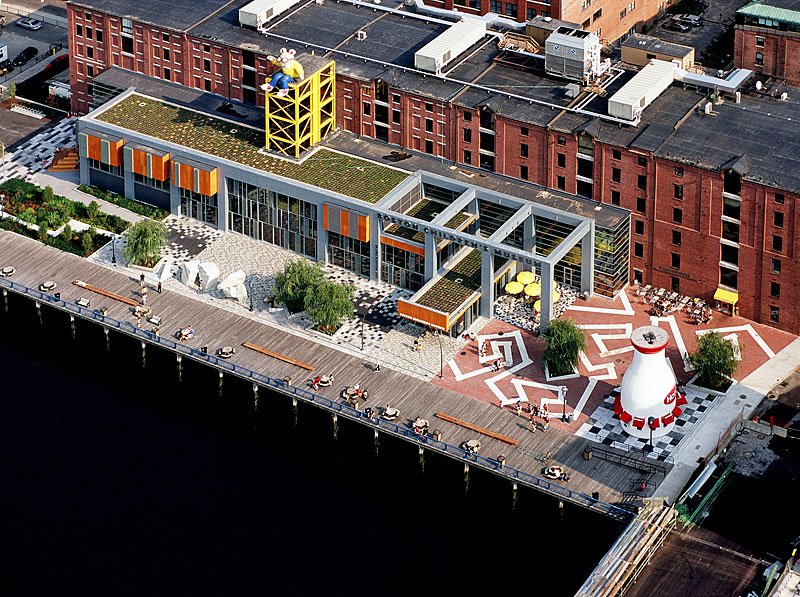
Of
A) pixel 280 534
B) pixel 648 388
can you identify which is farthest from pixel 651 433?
pixel 280 534

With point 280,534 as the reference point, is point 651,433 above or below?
above

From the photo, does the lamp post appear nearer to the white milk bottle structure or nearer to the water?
the white milk bottle structure

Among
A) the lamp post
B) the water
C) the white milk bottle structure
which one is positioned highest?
the white milk bottle structure

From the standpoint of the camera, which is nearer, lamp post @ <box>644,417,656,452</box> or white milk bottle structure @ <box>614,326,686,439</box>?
white milk bottle structure @ <box>614,326,686,439</box>

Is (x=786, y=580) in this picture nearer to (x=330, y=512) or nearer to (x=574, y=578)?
(x=574, y=578)

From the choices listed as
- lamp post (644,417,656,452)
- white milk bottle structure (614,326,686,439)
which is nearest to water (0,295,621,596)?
lamp post (644,417,656,452)

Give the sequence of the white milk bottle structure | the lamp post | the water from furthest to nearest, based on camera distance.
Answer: the lamp post < the white milk bottle structure < the water

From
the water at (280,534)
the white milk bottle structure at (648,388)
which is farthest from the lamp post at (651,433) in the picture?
the water at (280,534)

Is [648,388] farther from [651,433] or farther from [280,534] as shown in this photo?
[280,534]

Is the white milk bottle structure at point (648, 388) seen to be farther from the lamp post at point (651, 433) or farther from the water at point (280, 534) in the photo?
the water at point (280, 534)
